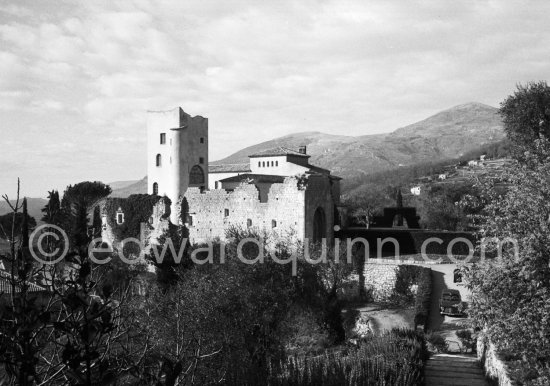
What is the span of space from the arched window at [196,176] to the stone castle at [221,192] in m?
0.06

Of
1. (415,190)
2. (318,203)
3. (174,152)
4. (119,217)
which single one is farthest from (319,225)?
(415,190)

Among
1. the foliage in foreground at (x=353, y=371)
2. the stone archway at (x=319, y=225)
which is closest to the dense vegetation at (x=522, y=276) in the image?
the foliage in foreground at (x=353, y=371)

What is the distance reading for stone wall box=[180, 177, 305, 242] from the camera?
31.0 m

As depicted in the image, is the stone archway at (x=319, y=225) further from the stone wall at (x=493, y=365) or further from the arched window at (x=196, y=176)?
the stone wall at (x=493, y=365)

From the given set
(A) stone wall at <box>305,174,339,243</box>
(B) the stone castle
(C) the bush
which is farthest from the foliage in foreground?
(B) the stone castle

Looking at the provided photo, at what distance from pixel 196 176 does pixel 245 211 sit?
8348mm

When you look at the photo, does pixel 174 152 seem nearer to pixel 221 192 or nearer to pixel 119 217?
pixel 119 217

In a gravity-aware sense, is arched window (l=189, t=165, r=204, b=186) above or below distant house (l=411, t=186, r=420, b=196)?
Answer: below

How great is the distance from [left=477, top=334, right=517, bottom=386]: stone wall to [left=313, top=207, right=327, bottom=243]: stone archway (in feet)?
47.6

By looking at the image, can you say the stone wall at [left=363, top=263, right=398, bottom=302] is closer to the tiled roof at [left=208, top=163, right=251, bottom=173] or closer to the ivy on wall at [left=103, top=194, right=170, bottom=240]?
the ivy on wall at [left=103, top=194, right=170, bottom=240]

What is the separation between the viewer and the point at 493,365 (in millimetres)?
14406

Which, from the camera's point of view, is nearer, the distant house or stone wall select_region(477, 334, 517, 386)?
stone wall select_region(477, 334, 517, 386)

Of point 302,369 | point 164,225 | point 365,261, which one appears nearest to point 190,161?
point 164,225

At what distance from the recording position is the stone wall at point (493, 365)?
12136 mm
